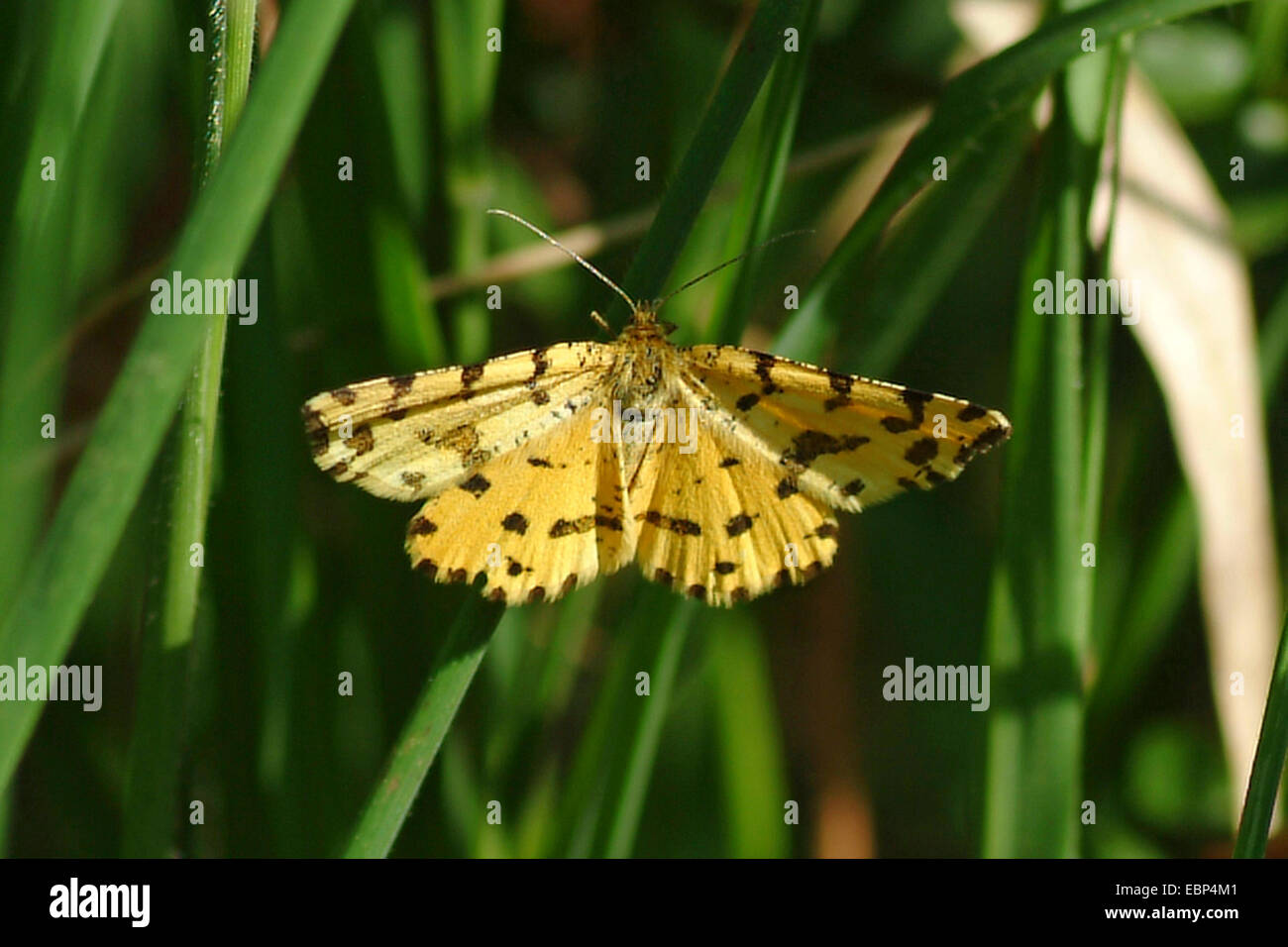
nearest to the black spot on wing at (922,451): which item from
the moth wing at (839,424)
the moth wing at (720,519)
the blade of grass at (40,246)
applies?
the moth wing at (839,424)

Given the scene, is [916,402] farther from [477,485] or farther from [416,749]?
[416,749]

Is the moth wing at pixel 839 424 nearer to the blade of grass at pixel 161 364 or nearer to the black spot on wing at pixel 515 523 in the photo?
the black spot on wing at pixel 515 523

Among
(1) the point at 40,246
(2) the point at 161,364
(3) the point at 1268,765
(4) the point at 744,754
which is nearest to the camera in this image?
(2) the point at 161,364

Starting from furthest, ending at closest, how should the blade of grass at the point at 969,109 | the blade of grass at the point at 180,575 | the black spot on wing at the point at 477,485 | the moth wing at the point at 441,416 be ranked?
1. the black spot on wing at the point at 477,485
2. the moth wing at the point at 441,416
3. the blade of grass at the point at 969,109
4. the blade of grass at the point at 180,575

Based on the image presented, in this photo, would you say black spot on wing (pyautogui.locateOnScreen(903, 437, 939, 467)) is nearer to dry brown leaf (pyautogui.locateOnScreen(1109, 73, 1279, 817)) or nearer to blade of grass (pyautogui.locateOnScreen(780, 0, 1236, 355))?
blade of grass (pyautogui.locateOnScreen(780, 0, 1236, 355))

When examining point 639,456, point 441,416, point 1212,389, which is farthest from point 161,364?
point 1212,389

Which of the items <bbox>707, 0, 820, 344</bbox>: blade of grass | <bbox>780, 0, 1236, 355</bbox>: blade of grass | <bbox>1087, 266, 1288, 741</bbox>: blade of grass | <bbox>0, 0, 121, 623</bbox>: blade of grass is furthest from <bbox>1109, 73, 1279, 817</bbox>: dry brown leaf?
<bbox>0, 0, 121, 623</bbox>: blade of grass
